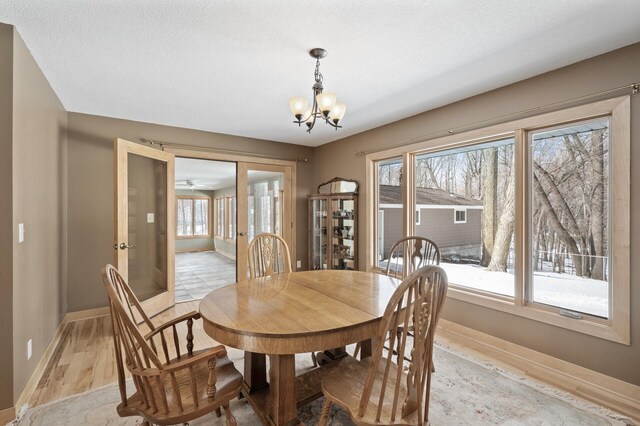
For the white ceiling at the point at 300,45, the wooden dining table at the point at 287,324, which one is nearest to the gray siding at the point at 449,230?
the white ceiling at the point at 300,45

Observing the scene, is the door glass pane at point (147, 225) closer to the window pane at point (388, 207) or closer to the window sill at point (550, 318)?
the window pane at point (388, 207)

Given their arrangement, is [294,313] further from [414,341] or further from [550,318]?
[550,318]

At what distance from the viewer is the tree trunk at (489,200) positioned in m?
2.97

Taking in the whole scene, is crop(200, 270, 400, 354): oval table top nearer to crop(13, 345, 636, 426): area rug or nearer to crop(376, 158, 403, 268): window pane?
crop(13, 345, 636, 426): area rug

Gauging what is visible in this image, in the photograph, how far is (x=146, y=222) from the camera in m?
3.72

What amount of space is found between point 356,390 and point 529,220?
2187 mm

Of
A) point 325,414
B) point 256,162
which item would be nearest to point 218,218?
point 256,162

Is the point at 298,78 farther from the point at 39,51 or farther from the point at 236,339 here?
the point at 236,339

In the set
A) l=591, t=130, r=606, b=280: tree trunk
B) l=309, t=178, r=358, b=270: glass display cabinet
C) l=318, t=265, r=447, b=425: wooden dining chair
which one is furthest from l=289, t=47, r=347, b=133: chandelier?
l=309, t=178, r=358, b=270: glass display cabinet

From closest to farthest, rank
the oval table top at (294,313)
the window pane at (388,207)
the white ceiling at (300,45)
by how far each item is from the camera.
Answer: the oval table top at (294,313), the white ceiling at (300,45), the window pane at (388,207)

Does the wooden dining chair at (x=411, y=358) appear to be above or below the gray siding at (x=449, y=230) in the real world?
below

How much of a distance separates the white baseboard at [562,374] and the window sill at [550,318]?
276 mm

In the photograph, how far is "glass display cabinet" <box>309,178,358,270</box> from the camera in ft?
14.7

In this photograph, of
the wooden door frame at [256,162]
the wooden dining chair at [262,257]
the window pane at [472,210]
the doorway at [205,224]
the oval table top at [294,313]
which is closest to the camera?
the oval table top at [294,313]
